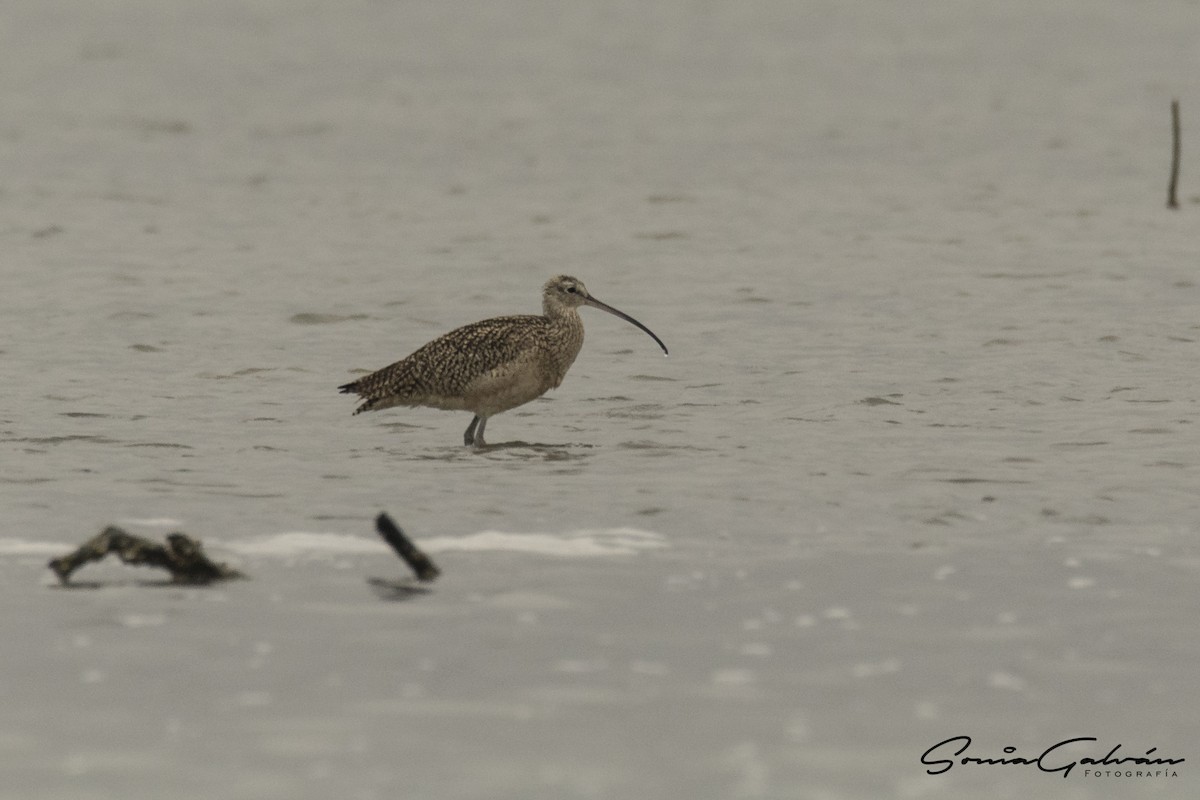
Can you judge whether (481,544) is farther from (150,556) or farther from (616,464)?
(616,464)

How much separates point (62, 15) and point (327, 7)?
28.3ft

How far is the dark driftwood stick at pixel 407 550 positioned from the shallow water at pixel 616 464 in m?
0.23

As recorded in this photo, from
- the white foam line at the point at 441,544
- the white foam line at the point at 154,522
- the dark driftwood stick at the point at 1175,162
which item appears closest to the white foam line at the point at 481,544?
the white foam line at the point at 441,544

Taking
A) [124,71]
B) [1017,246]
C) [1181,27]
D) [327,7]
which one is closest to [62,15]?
[327,7]

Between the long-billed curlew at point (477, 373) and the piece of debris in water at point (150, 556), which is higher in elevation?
the piece of debris in water at point (150, 556)

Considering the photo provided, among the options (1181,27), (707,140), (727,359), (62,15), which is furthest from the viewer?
(62,15)

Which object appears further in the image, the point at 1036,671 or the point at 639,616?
the point at 639,616

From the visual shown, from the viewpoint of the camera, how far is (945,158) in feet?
145

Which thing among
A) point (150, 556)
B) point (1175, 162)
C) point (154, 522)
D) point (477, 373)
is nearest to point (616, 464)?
point (477, 373)

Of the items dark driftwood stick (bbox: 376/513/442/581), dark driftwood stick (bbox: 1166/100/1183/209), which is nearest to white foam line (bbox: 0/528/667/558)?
dark driftwood stick (bbox: 376/513/442/581)

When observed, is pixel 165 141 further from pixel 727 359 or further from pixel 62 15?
pixel 62 15

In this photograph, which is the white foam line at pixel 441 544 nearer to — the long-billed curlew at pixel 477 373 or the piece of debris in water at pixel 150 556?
the piece of debris in water at pixel 150 556

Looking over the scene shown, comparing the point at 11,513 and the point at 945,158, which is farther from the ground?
the point at 11,513

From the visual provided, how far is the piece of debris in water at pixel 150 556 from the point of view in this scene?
11.2 meters
